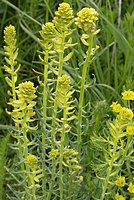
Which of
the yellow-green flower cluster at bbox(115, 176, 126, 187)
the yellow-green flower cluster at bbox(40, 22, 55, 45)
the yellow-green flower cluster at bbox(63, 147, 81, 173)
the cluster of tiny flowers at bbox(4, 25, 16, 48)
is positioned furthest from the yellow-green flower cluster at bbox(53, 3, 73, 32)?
the yellow-green flower cluster at bbox(115, 176, 126, 187)

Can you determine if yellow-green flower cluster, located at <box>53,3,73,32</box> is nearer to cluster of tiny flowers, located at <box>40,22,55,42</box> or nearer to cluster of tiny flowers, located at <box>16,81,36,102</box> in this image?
cluster of tiny flowers, located at <box>40,22,55,42</box>

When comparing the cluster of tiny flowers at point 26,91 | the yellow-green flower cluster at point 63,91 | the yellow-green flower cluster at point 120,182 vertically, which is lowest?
the yellow-green flower cluster at point 120,182

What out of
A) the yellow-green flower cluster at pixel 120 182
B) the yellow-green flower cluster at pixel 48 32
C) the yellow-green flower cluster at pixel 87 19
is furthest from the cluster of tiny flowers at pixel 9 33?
the yellow-green flower cluster at pixel 120 182

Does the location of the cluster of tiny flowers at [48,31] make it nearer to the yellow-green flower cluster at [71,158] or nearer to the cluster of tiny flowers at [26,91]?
the cluster of tiny flowers at [26,91]

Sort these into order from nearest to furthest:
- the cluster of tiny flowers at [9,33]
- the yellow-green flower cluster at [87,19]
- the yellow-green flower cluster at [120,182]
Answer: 1. the yellow-green flower cluster at [87,19]
2. the cluster of tiny flowers at [9,33]
3. the yellow-green flower cluster at [120,182]

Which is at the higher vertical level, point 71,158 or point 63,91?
point 63,91

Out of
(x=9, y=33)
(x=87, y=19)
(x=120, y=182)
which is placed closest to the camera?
(x=87, y=19)

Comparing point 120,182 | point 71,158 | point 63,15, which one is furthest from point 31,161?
point 63,15

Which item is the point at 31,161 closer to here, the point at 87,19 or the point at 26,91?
the point at 26,91

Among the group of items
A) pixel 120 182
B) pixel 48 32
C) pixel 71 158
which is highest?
pixel 48 32

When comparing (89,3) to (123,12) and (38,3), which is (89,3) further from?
(123,12)

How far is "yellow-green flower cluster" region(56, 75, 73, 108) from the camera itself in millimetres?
1125

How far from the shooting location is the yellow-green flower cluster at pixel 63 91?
3.69 ft

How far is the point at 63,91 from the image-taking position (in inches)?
45.4
